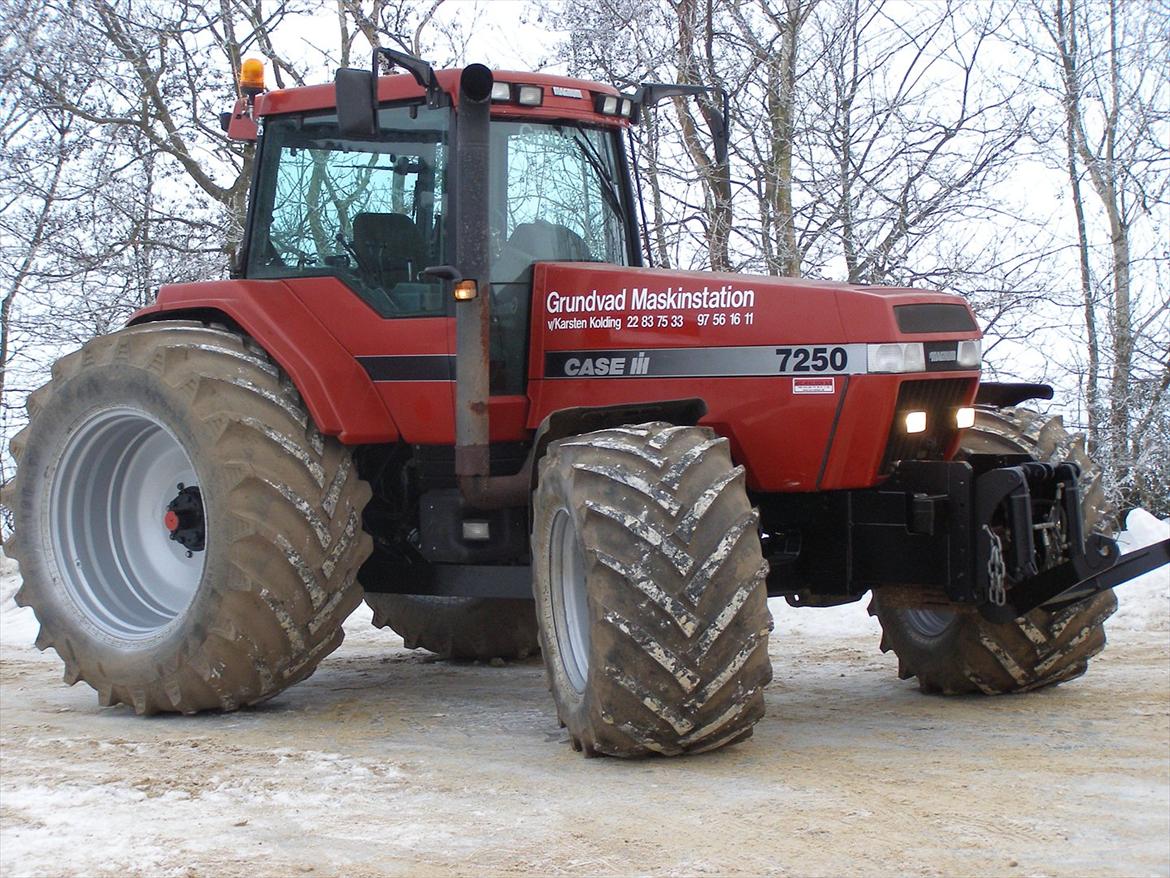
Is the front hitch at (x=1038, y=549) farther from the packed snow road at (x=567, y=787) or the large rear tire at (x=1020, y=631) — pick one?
the packed snow road at (x=567, y=787)

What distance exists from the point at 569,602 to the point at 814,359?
4.48 feet

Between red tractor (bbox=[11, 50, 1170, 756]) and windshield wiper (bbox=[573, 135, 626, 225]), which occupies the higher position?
windshield wiper (bbox=[573, 135, 626, 225])

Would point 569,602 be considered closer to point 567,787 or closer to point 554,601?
point 554,601

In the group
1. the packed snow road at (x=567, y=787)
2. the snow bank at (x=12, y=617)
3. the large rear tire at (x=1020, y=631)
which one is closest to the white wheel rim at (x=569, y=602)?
the packed snow road at (x=567, y=787)

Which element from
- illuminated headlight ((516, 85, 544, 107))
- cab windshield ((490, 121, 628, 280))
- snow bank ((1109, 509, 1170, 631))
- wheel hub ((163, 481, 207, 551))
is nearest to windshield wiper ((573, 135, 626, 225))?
cab windshield ((490, 121, 628, 280))

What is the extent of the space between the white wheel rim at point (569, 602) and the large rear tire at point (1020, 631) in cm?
137

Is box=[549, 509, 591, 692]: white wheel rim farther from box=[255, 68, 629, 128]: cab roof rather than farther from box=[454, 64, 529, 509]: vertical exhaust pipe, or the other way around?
box=[255, 68, 629, 128]: cab roof

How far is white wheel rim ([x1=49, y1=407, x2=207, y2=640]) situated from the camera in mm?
7590

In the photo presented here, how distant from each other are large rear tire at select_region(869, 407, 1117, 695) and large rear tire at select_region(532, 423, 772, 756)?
1.38m

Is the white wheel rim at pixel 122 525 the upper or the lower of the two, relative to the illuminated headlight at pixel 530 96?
lower

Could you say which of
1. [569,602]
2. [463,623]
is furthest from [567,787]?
[463,623]

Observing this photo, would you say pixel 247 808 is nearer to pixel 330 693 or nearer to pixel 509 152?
pixel 330 693

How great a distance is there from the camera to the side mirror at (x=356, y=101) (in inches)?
244

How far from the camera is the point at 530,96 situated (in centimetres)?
690
